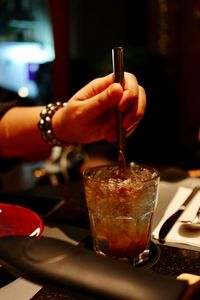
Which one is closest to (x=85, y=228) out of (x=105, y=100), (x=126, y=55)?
(x=105, y=100)

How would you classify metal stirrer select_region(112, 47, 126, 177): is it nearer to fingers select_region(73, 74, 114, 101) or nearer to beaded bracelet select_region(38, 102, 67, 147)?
fingers select_region(73, 74, 114, 101)

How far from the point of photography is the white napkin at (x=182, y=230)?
0.67 metres

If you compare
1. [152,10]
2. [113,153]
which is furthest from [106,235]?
[152,10]

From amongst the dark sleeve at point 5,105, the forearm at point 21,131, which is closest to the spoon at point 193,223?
the forearm at point 21,131

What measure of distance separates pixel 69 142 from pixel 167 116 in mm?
2449

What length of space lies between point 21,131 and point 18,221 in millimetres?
309

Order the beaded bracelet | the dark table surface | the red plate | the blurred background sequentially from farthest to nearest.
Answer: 1. the blurred background
2. the beaded bracelet
3. the red plate
4. the dark table surface

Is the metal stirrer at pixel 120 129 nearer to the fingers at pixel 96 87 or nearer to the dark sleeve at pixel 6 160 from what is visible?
the fingers at pixel 96 87

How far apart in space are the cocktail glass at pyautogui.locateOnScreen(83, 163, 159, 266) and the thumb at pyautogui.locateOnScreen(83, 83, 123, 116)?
5.1 inches

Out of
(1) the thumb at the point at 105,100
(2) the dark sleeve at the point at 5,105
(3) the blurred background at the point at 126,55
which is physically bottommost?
(3) the blurred background at the point at 126,55

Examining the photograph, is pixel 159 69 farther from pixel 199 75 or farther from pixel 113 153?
pixel 113 153

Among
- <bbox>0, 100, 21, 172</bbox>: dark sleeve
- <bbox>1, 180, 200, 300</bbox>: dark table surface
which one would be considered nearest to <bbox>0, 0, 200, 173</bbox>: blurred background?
<bbox>0, 100, 21, 172</bbox>: dark sleeve

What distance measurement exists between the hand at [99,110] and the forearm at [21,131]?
82 millimetres

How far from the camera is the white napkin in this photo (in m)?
0.67
